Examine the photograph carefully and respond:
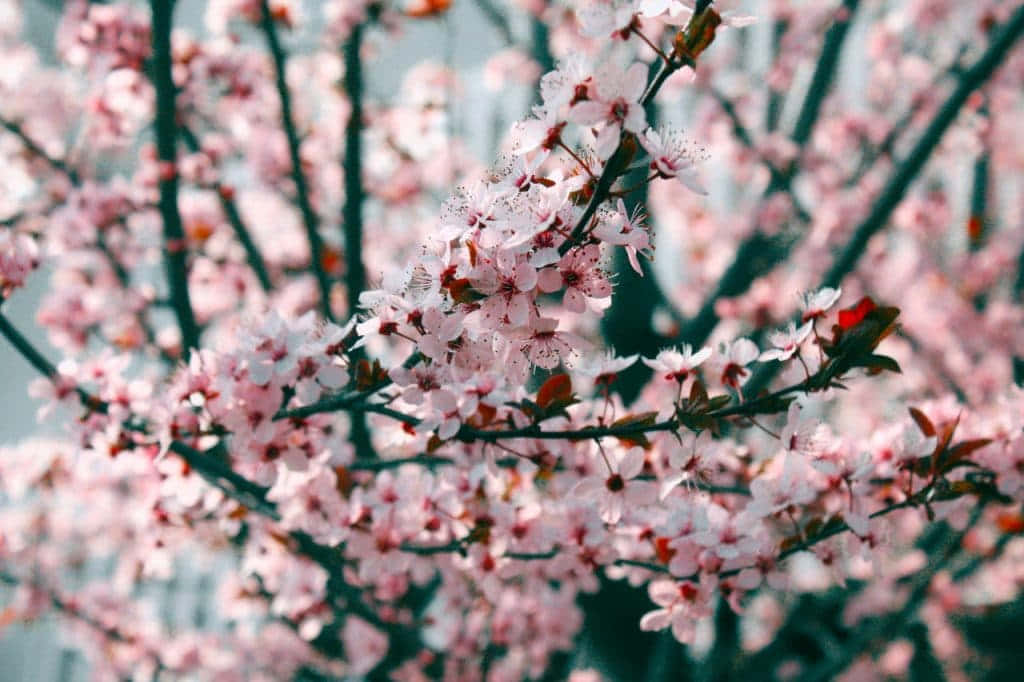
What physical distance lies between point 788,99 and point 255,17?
2.87m

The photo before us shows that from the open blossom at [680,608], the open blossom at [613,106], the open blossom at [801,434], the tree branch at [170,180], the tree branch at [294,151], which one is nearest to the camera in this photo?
the open blossom at [613,106]

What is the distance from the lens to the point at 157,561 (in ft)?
6.39

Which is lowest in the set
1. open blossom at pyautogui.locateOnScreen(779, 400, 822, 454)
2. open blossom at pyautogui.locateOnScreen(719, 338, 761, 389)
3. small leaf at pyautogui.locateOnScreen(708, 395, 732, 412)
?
small leaf at pyautogui.locateOnScreen(708, 395, 732, 412)

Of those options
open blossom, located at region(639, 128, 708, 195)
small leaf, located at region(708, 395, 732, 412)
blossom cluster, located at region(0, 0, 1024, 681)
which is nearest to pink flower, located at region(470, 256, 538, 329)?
blossom cluster, located at region(0, 0, 1024, 681)

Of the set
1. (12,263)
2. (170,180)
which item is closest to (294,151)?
(170,180)

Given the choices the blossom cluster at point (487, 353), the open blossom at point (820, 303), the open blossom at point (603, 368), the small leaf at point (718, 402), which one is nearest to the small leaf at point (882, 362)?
the blossom cluster at point (487, 353)

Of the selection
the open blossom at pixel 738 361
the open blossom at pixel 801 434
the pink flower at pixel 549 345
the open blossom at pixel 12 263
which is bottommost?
the open blossom at pixel 801 434

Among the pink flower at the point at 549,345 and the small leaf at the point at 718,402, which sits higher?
the pink flower at the point at 549,345

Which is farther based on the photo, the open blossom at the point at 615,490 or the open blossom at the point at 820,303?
the open blossom at the point at 615,490

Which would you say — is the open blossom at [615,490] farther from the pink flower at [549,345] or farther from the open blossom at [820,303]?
the open blossom at [820,303]

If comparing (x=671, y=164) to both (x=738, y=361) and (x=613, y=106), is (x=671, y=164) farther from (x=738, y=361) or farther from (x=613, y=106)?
(x=738, y=361)

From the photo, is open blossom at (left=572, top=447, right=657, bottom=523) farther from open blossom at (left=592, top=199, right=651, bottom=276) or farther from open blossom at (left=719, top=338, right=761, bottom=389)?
open blossom at (left=592, top=199, right=651, bottom=276)

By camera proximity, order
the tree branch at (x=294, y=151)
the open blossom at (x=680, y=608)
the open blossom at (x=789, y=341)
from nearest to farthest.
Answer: the open blossom at (x=789, y=341)
the open blossom at (x=680, y=608)
the tree branch at (x=294, y=151)

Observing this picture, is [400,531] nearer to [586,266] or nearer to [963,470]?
[586,266]
